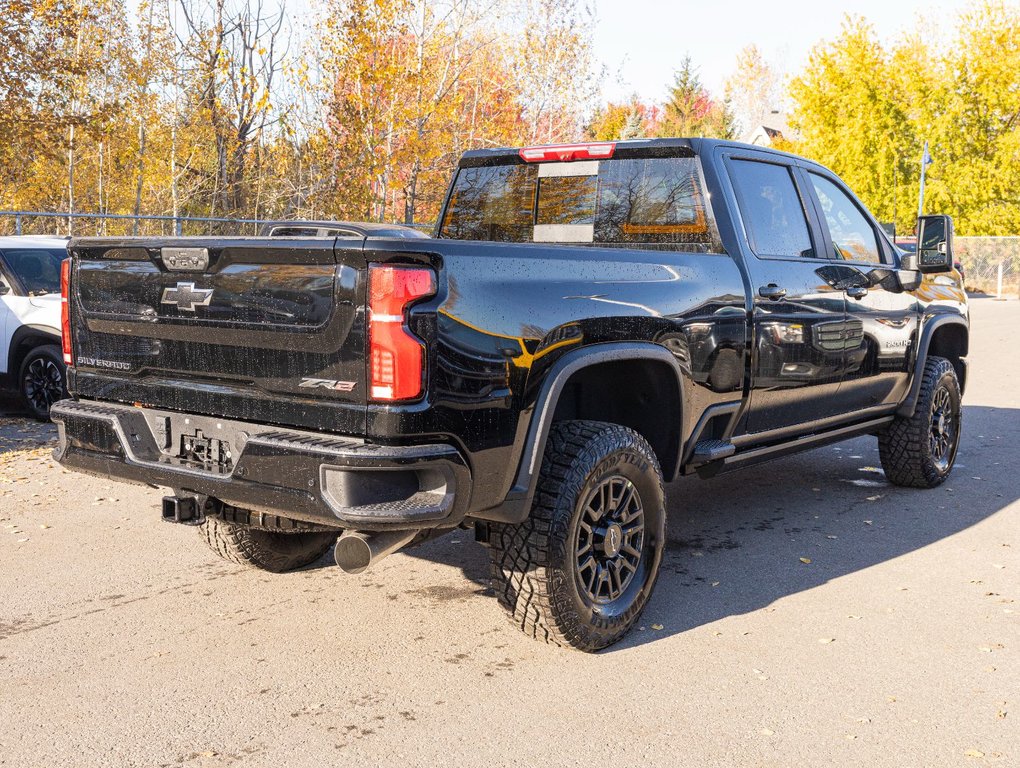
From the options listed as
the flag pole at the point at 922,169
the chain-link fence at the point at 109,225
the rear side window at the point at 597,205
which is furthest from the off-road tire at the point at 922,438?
the flag pole at the point at 922,169

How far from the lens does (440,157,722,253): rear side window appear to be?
5.00m

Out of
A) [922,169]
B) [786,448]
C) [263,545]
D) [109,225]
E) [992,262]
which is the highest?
[922,169]

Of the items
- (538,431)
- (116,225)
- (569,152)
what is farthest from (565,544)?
(116,225)

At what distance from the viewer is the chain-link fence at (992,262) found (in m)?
35.4

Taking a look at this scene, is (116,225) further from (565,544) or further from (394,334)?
(394,334)

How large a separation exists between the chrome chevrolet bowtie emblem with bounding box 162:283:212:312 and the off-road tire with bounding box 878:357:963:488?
466 centimetres

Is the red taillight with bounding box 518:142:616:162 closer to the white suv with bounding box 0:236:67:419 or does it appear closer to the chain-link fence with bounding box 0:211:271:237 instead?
the white suv with bounding box 0:236:67:419

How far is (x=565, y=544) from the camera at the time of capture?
12.6 ft

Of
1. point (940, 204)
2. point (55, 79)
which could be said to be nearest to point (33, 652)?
point (55, 79)

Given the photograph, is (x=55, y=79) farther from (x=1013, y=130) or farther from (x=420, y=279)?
(x=1013, y=130)

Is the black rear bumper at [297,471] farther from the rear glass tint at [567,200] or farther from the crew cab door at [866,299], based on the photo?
the crew cab door at [866,299]

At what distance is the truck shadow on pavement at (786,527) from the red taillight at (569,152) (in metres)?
2.04

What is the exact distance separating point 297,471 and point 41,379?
693cm

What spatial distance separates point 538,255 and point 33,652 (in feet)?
7.99
